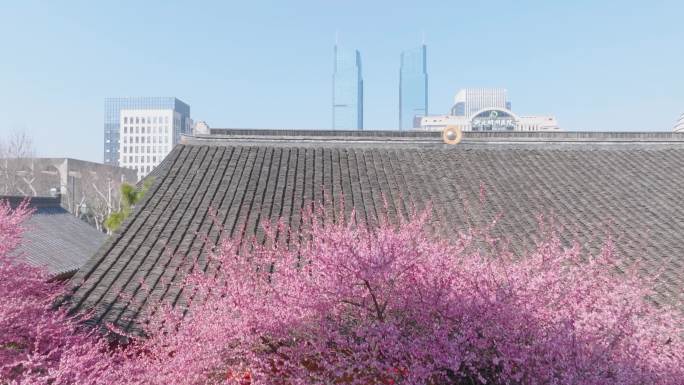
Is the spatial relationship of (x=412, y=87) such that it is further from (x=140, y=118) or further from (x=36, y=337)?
(x=36, y=337)

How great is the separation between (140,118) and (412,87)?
3833 inches

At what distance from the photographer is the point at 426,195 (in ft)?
23.5

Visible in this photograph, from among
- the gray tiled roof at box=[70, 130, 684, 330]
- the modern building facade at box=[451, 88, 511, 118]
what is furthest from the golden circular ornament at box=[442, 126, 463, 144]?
the modern building facade at box=[451, 88, 511, 118]

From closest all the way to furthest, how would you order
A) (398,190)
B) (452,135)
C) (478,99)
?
(398,190) → (452,135) → (478,99)

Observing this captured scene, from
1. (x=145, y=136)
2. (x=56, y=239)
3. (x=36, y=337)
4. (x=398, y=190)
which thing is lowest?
(x=56, y=239)

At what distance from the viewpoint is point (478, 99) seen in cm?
14612

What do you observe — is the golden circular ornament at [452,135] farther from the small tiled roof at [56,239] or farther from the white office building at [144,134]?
the white office building at [144,134]

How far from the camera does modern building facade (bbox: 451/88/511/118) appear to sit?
Answer: 474 feet

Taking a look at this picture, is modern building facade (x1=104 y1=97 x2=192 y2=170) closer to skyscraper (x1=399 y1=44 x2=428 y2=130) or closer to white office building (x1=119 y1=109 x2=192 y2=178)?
white office building (x1=119 y1=109 x2=192 y2=178)

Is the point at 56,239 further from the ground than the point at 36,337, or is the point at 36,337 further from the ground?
the point at 36,337

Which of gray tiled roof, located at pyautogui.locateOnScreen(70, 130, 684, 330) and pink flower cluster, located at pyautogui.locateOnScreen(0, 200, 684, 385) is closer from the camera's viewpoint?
pink flower cluster, located at pyautogui.locateOnScreen(0, 200, 684, 385)

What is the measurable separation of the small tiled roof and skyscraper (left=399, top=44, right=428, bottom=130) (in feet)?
468

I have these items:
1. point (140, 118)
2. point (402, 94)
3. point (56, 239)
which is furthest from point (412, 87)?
point (56, 239)

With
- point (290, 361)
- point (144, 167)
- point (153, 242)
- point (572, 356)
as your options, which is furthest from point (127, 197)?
point (144, 167)
